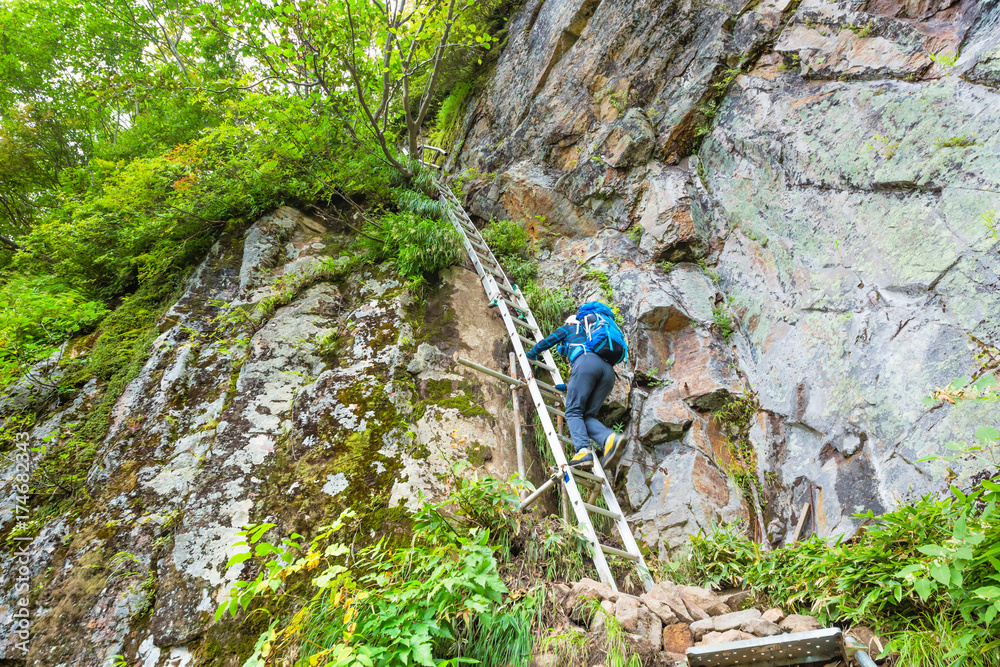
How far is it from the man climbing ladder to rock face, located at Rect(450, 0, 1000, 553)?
87 centimetres

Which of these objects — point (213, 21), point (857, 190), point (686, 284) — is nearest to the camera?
point (857, 190)

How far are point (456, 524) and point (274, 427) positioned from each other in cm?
265

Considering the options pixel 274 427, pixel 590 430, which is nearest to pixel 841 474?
pixel 590 430

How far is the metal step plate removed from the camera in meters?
2.29

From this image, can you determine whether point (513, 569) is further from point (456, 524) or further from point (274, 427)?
point (274, 427)

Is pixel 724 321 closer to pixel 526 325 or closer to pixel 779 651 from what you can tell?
pixel 526 325

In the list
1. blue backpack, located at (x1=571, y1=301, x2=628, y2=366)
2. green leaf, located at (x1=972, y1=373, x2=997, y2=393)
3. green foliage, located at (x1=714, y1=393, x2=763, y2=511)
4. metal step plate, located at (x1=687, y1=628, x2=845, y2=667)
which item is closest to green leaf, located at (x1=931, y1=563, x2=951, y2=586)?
metal step plate, located at (x1=687, y1=628, x2=845, y2=667)

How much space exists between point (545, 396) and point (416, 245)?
10.7ft

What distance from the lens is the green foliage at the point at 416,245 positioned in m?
7.27

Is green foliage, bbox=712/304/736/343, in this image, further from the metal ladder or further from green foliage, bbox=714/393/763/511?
the metal ladder

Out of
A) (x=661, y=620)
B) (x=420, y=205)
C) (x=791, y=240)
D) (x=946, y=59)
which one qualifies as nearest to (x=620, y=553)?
(x=661, y=620)

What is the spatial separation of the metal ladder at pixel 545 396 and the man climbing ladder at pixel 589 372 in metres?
0.19

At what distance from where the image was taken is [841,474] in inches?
162

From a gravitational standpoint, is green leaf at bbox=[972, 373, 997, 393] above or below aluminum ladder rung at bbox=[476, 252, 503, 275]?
below
